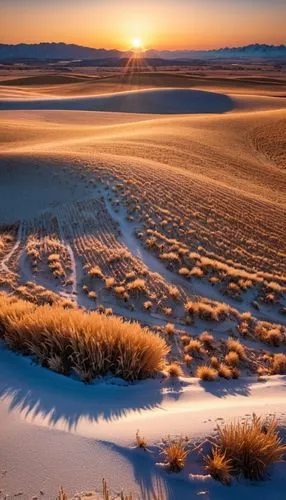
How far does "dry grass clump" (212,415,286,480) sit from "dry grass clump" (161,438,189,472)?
0.38 m

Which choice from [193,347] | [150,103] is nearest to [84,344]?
[193,347]

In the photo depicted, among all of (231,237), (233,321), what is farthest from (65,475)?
(231,237)

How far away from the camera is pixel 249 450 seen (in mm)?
4250

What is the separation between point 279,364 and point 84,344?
15.8 feet

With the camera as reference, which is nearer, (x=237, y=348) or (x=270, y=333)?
(x=237, y=348)

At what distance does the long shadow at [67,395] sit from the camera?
512cm

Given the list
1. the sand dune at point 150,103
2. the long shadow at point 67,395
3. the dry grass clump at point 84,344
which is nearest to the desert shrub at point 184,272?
the dry grass clump at point 84,344

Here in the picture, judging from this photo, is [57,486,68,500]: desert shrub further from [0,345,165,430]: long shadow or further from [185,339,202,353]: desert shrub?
[185,339,202,353]: desert shrub

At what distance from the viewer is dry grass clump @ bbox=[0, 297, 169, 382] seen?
6.13 meters

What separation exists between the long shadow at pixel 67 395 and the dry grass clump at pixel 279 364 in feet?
12.0

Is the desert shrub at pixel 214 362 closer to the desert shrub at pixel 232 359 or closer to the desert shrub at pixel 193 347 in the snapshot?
the desert shrub at pixel 232 359

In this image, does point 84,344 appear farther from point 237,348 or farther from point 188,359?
point 237,348

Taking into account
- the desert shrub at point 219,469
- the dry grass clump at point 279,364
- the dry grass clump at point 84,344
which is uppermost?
the dry grass clump at point 84,344

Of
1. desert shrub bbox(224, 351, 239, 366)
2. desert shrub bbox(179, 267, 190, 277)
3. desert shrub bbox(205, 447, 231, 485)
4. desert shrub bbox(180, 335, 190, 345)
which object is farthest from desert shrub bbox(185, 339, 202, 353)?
desert shrub bbox(205, 447, 231, 485)
